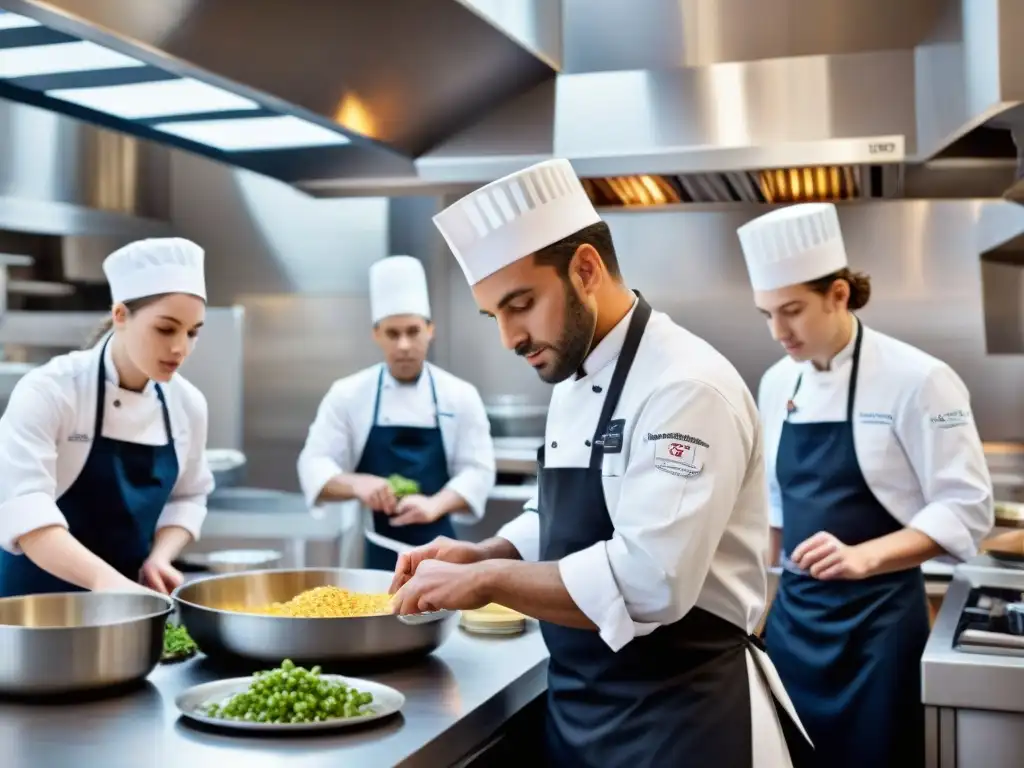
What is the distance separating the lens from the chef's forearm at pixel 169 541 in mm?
2703

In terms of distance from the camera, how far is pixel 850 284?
119 inches

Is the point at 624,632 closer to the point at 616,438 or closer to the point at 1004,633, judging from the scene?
the point at 616,438

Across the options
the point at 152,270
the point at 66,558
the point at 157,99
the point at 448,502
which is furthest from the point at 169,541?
the point at 448,502

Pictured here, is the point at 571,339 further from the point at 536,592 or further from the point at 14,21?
the point at 14,21

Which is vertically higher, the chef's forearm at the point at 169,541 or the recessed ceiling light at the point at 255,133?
the recessed ceiling light at the point at 255,133

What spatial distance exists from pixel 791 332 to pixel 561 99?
1.61 metres

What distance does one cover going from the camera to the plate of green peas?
5.43 feet

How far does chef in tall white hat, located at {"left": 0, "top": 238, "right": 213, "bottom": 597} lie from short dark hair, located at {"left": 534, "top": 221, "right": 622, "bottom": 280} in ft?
3.65

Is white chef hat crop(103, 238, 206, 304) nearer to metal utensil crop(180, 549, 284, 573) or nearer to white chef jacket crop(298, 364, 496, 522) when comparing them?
metal utensil crop(180, 549, 284, 573)

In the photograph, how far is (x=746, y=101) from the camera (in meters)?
4.00

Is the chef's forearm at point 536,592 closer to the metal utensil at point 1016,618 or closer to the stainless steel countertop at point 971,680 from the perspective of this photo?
the stainless steel countertop at point 971,680

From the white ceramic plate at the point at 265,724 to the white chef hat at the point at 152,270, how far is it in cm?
107

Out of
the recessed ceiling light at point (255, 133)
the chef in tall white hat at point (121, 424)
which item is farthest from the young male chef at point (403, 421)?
the chef in tall white hat at point (121, 424)

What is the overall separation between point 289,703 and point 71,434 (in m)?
1.18
